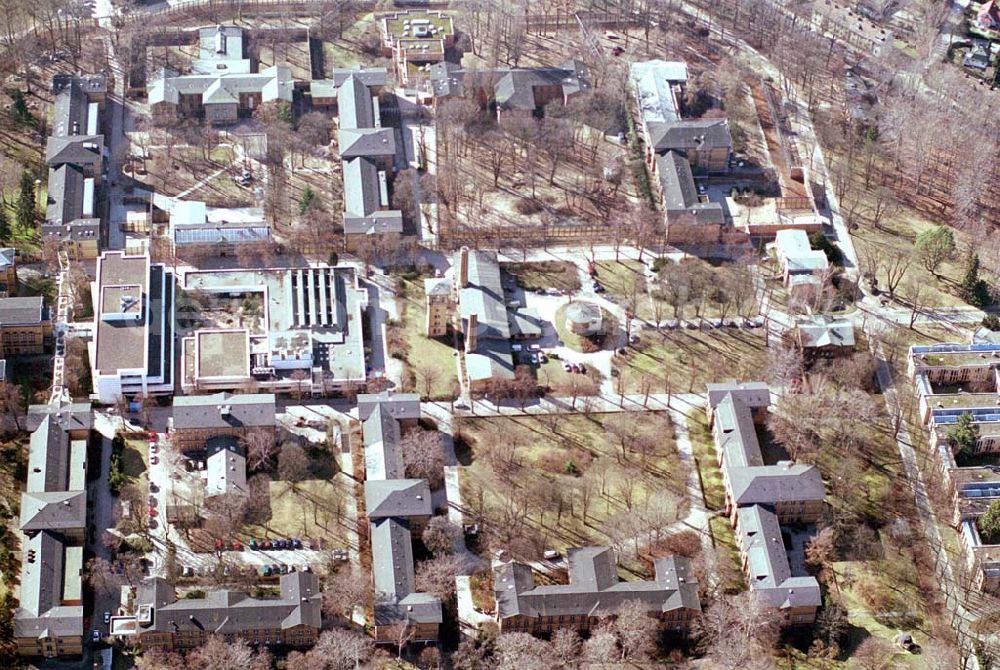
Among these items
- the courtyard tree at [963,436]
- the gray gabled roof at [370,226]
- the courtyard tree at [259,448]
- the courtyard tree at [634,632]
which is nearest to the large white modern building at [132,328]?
the courtyard tree at [259,448]

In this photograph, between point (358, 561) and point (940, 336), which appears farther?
point (940, 336)

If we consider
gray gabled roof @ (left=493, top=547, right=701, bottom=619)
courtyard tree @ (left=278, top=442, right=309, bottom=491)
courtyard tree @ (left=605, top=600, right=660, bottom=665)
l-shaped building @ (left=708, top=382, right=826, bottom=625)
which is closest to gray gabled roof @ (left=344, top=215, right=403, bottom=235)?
courtyard tree @ (left=278, top=442, right=309, bottom=491)

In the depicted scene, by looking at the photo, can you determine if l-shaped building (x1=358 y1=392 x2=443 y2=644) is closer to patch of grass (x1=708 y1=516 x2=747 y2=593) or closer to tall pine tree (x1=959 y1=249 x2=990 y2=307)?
patch of grass (x1=708 y1=516 x2=747 y2=593)

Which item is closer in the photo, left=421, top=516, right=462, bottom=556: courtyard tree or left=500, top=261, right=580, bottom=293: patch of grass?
left=421, top=516, right=462, bottom=556: courtyard tree

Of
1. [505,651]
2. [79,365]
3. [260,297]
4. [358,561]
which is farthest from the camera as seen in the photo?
[260,297]

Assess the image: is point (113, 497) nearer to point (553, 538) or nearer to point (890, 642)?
point (553, 538)

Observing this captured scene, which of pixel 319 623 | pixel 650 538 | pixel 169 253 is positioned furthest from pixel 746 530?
pixel 169 253
